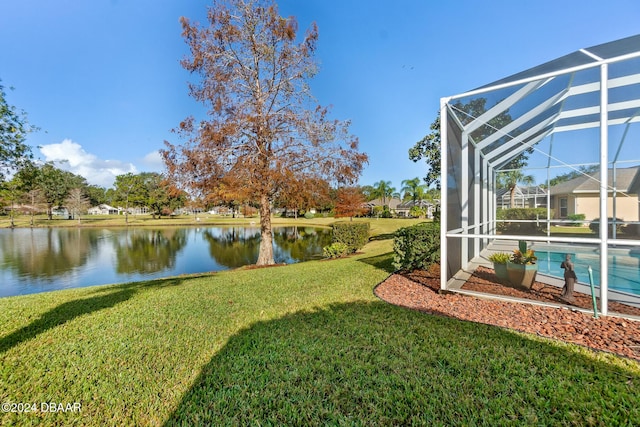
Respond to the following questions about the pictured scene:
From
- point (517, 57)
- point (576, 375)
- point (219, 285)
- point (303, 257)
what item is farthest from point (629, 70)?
point (303, 257)

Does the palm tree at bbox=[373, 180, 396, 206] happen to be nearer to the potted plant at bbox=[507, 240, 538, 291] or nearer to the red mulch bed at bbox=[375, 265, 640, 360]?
the red mulch bed at bbox=[375, 265, 640, 360]

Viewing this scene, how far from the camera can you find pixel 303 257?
15.6m

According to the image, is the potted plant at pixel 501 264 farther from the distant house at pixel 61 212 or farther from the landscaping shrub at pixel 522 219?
the distant house at pixel 61 212

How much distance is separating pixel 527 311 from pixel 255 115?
Result: 9.07 meters

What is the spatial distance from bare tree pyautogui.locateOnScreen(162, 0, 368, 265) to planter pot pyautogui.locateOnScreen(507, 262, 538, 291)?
21.6 feet

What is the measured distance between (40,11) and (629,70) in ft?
46.9

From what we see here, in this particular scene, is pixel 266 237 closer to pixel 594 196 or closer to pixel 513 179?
pixel 513 179

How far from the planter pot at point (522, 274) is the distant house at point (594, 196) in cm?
180

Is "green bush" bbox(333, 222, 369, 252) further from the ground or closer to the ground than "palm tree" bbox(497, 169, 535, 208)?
closer to the ground

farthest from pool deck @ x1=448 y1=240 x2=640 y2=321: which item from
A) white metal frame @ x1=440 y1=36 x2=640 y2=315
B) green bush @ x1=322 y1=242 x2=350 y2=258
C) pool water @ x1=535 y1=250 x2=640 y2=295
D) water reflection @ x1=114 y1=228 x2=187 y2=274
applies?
water reflection @ x1=114 y1=228 x2=187 y2=274

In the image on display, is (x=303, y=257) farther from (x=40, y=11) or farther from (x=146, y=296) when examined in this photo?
(x=40, y=11)

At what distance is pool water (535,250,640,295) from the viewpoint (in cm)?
477

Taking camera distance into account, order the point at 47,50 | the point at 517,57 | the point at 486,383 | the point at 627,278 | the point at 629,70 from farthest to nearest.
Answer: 1. the point at 47,50
2. the point at 517,57
3. the point at 627,278
4. the point at 629,70
5. the point at 486,383

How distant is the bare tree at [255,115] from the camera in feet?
31.0
